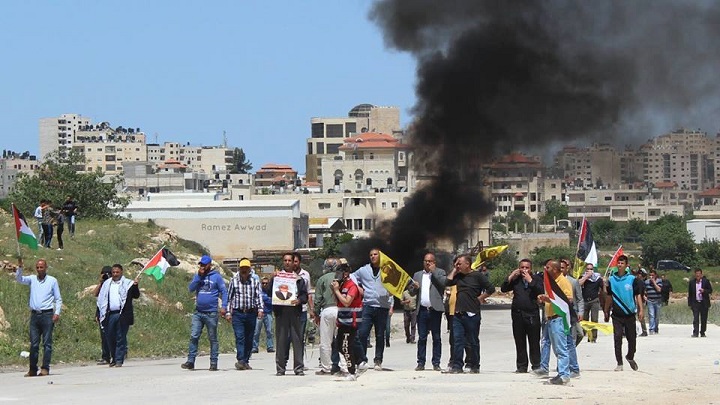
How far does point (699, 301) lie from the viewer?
112 feet

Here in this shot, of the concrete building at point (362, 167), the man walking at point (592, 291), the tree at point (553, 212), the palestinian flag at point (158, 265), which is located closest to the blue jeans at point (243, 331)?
the palestinian flag at point (158, 265)

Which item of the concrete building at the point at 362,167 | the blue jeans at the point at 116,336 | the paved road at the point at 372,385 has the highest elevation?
the concrete building at the point at 362,167

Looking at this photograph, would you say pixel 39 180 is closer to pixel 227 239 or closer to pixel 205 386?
pixel 227 239

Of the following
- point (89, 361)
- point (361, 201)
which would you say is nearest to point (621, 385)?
point (89, 361)

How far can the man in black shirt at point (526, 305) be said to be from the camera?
22312mm

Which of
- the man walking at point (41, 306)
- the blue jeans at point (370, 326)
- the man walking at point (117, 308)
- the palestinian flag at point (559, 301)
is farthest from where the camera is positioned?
the man walking at point (117, 308)

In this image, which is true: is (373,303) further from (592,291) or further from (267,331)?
(592,291)

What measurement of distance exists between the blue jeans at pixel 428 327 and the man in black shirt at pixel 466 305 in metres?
0.67

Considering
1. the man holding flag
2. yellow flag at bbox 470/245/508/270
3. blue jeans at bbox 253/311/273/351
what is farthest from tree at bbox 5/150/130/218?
the man holding flag

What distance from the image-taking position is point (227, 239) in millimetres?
98562

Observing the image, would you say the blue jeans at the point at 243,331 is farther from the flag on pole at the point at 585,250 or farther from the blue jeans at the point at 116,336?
the flag on pole at the point at 585,250

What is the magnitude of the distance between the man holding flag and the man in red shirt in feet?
9.07

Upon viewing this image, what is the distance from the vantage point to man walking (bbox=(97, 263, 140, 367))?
2556 centimetres

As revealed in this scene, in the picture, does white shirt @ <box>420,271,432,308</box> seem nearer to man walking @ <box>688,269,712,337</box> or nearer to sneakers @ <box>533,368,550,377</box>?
sneakers @ <box>533,368,550,377</box>
